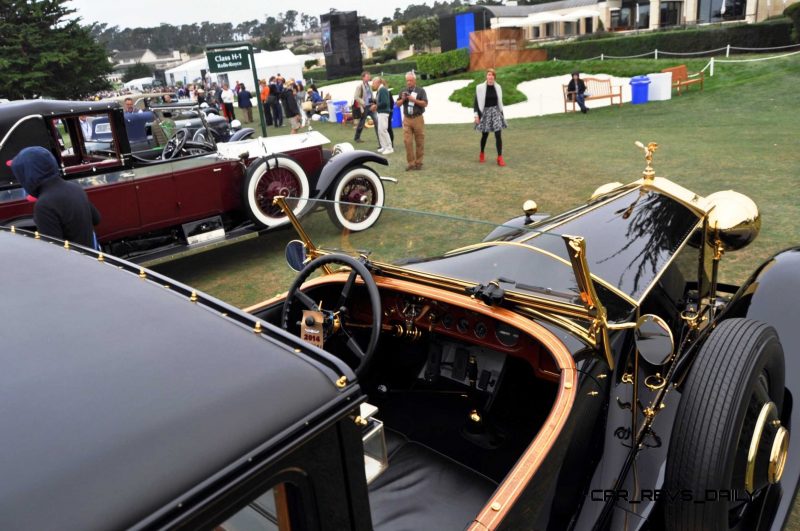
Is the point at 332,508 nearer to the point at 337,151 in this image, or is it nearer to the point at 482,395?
the point at 482,395

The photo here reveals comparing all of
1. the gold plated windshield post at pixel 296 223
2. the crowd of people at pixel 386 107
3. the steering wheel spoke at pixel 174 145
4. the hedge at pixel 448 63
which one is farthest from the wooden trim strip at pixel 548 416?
the hedge at pixel 448 63

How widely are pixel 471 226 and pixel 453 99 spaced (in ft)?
66.7

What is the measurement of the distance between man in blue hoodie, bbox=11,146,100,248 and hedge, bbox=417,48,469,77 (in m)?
26.4

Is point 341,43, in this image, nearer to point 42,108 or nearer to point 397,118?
point 397,118

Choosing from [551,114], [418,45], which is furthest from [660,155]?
[418,45]

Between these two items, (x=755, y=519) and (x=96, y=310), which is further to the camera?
(x=755, y=519)

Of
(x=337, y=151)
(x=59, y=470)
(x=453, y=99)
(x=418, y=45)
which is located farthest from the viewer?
(x=418, y=45)

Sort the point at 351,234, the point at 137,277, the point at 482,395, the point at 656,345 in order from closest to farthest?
1. the point at 137,277
2. the point at 656,345
3. the point at 482,395
4. the point at 351,234

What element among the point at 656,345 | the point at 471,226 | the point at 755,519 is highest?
the point at 471,226

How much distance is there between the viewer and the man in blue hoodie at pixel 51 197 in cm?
418

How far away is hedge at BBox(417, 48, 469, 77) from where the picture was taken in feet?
93.4

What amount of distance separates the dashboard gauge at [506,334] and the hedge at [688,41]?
25782 millimetres

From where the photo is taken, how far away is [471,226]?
7.71ft

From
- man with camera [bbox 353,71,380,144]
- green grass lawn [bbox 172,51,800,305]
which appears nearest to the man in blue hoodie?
green grass lawn [bbox 172,51,800,305]
